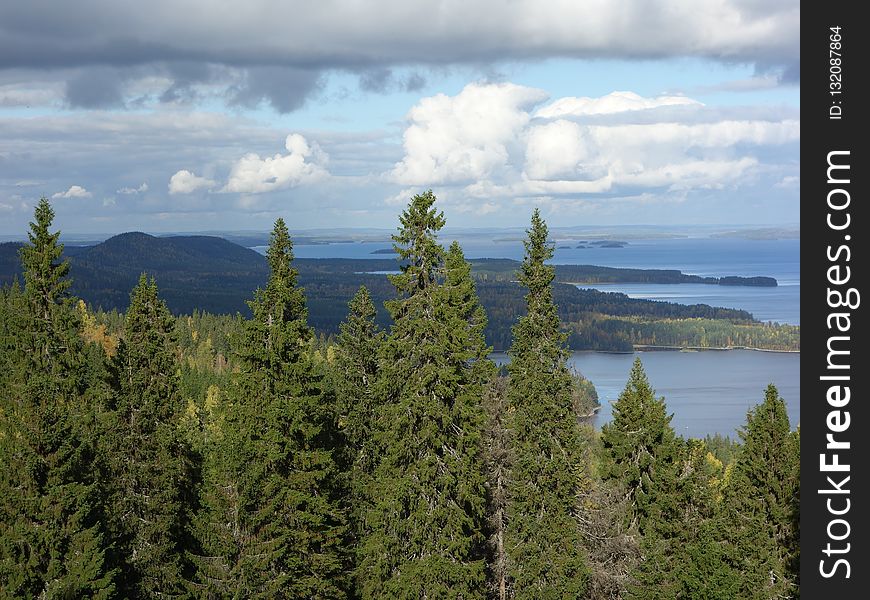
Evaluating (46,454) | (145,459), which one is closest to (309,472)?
(145,459)

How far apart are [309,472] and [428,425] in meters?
3.86

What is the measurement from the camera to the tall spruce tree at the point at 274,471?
89.7 ft

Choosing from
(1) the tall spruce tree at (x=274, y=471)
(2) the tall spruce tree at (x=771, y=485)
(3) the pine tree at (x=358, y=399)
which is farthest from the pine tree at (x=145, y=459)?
(2) the tall spruce tree at (x=771, y=485)

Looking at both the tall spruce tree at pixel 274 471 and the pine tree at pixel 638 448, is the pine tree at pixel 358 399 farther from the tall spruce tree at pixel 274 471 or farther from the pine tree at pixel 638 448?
the pine tree at pixel 638 448

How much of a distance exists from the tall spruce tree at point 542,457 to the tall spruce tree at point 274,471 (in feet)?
21.7

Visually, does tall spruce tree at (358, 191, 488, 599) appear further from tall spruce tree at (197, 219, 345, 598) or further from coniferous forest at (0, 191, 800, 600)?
tall spruce tree at (197, 219, 345, 598)

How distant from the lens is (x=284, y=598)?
92.0ft

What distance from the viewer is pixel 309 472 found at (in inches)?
1096

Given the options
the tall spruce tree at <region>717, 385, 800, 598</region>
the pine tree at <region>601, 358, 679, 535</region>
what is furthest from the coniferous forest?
the pine tree at <region>601, 358, 679, 535</region>

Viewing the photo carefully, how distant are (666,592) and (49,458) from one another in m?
18.2

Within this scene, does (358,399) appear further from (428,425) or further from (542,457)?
(428,425)

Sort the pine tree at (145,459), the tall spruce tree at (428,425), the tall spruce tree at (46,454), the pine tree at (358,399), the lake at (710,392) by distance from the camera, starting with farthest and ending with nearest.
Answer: the lake at (710,392)
the pine tree at (358,399)
the pine tree at (145,459)
the tall spruce tree at (428,425)
the tall spruce tree at (46,454)
